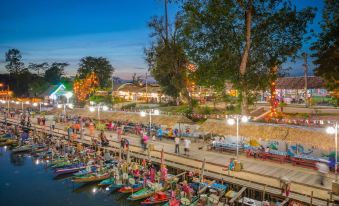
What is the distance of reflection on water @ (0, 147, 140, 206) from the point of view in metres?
22.0

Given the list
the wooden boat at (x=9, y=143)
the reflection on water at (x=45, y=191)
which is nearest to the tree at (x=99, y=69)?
the wooden boat at (x=9, y=143)

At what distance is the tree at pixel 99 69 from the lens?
284 feet

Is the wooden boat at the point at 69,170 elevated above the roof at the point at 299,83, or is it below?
below

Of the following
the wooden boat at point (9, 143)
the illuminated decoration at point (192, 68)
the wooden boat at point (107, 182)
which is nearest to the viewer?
the wooden boat at point (107, 182)

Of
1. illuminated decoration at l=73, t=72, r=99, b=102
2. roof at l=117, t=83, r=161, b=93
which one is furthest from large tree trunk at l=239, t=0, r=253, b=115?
roof at l=117, t=83, r=161, b=93

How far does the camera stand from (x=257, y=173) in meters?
20.2

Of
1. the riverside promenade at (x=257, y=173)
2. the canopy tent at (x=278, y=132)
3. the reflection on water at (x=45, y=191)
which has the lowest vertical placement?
the reflection on water at (x=45, y=191)

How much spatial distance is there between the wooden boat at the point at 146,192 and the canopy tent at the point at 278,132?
27.7 feet

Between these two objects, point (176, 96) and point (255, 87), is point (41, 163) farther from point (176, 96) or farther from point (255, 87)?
point (176, 96)

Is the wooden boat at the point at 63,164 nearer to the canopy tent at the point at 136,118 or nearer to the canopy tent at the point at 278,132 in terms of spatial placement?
the canopy tent at the point at 136,118

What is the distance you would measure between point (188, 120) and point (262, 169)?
12.8 metres

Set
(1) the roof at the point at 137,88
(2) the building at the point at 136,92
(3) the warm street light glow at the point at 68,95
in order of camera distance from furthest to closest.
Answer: (1) the roof at the point at 137,88 → (2) the building at the point at 136,92 → (3) the warm street light glow at the point at 68,95

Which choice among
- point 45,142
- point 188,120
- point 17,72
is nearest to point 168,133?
point 188,120

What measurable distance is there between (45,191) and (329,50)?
1006 inches
